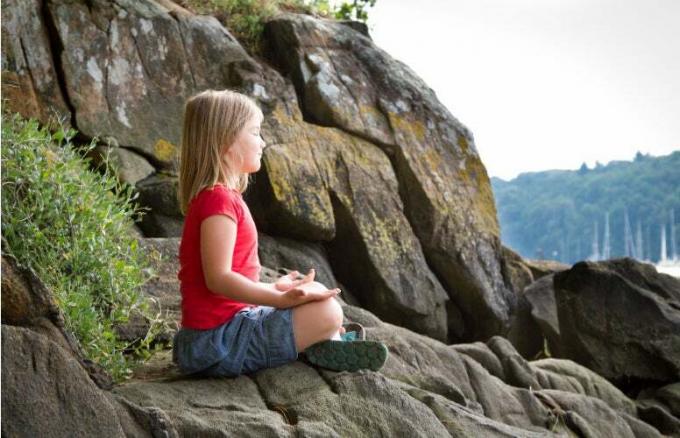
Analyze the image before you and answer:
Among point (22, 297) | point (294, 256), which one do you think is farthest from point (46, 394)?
point (294, 256)

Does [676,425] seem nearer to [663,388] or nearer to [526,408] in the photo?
[663,388]

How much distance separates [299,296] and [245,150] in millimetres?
981

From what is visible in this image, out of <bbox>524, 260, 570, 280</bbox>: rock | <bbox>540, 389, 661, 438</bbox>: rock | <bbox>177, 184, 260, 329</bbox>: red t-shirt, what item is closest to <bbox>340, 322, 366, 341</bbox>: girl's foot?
<bbox>177, 184, 260, 329</bbox>: red t-shirt

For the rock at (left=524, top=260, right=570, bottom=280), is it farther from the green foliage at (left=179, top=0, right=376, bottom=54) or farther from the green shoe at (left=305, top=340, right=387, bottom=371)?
the green shoe at (left=305, top=340, right=387, bottom=371)

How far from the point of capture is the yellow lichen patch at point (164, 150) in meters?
10.4

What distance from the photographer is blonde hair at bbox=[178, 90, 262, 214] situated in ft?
16.8

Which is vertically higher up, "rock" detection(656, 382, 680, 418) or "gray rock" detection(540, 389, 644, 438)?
"gray rock" detection(540, 389, 644, 438)

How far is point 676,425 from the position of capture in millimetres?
9633

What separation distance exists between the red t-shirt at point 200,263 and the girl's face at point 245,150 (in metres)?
0.21

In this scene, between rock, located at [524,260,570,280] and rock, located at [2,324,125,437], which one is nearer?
rock, located at [2,324,125,437]

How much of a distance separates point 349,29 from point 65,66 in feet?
16.0

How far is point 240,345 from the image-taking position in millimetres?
4992

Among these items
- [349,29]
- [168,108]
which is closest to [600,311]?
[349,29]

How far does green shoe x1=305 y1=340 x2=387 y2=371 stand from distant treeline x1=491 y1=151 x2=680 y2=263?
64527 millimetres
